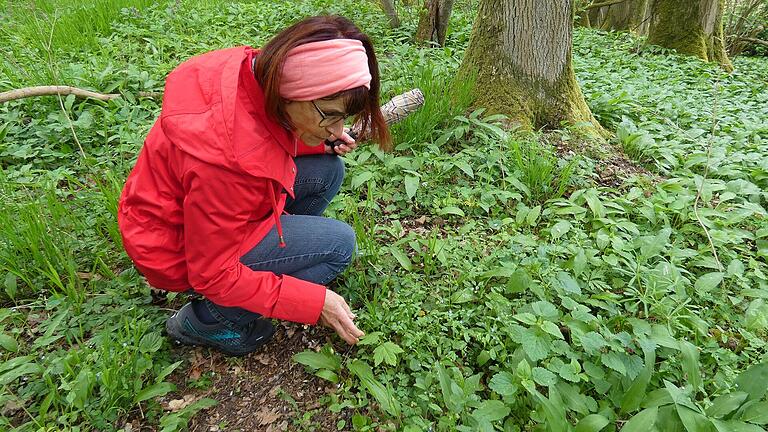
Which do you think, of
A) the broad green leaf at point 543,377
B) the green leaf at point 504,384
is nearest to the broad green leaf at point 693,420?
the broad green leaf at point 543,377

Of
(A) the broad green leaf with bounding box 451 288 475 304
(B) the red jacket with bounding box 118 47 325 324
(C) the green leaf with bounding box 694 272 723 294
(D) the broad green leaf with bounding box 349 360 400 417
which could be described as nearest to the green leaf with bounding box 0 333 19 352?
(B) the red jacket with bounding box 118 47 325 324

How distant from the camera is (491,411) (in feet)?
4.95

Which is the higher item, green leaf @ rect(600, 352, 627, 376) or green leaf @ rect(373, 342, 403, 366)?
green leaf @ rect(600, 352, 627, 376)

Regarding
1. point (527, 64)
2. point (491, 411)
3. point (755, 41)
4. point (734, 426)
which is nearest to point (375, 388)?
point (491, 411)

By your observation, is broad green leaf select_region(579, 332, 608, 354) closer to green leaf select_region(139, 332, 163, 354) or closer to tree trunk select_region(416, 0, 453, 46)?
green leaf select_region(139, 332, 163, 354)

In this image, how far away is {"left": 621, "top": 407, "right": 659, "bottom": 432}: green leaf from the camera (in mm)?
1400

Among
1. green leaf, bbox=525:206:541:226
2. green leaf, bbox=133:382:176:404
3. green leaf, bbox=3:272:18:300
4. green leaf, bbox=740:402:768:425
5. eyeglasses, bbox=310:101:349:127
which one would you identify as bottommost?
green leaf, bbox=740:402:768:425

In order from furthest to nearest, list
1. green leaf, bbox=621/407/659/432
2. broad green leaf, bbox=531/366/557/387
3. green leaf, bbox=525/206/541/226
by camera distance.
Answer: green leaf, bbox=525/206/541/226
broad green leaf, bbox=531/366/557/387
green leaf, bbox=621/407/659/432

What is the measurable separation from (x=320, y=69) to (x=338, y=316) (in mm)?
864

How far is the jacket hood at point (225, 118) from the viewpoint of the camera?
1302mm

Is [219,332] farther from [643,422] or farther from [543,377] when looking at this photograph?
[643,422]

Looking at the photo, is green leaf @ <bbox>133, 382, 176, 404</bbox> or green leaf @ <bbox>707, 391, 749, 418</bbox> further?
green leaf @ <bbox>133, 382, 176, 404</bbox>

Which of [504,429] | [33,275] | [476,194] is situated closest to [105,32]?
[33,275]

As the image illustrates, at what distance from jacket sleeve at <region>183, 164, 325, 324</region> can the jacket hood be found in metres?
0.05
